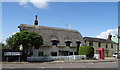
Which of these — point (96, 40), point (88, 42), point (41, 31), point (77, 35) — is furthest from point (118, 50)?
point (41, 31)

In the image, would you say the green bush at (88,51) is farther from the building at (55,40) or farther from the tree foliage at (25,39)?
the tree foliage at (25,39)

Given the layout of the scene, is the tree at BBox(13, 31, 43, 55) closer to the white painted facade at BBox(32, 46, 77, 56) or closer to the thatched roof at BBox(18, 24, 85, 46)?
the white painted facade at BBox(32, 46, 77, 56)

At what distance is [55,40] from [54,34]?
1901 mm

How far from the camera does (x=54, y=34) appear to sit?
39969 mm

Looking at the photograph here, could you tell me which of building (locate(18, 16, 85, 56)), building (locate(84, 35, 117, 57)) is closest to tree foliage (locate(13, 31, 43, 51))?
building (locate(18, 16, 85, 56))

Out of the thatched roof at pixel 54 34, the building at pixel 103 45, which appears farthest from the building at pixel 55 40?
the building at pixel 103 45

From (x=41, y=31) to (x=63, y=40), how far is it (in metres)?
5.17

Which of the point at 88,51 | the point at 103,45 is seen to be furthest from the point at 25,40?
the point at 103,45

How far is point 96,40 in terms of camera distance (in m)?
49.9

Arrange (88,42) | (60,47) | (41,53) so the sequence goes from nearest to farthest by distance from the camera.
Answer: (41,53)
(60,47)
(88,42)

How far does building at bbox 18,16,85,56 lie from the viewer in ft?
121

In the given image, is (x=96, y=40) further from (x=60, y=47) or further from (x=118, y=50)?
(x=60, y=47)

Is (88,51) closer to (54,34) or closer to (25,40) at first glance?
(54,34)

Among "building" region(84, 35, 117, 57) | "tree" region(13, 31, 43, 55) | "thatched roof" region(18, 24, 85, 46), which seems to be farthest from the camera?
"building" region(84, 35, 117, 57)
